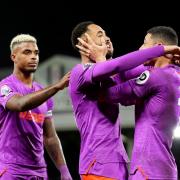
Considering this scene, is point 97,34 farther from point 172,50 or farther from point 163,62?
point 172,50

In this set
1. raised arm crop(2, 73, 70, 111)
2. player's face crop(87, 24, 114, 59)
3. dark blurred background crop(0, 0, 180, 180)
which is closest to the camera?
player's face crop(87, 24, 114, 59)

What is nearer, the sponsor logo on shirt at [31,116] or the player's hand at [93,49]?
the player's hand at [93,49]

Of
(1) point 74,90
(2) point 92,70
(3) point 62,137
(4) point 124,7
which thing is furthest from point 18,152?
(4) point 124,7

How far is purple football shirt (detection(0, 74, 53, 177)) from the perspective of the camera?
387 cm

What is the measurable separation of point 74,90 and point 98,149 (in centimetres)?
40

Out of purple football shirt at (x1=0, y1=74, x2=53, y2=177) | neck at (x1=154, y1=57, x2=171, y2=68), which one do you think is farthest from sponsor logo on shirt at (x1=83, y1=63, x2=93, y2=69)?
purple football shirt at (x1=0, y1=74, x2=53, y2=177)

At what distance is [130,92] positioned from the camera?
9.97 feet

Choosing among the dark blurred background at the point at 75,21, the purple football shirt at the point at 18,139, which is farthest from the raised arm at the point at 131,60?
the dark blurred background at the point at 75,21

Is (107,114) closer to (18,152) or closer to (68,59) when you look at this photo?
(18,152)

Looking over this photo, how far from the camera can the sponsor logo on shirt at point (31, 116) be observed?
3.94 metres

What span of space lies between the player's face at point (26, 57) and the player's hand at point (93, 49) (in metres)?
0.93

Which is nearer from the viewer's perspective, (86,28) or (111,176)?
(111,176)

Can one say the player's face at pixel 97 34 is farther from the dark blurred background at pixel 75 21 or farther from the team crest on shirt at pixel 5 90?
the dark blurred background at pixel 75 21

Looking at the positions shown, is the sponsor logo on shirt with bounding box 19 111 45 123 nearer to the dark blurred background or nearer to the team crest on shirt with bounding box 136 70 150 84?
the team crest on shirt with bounding box 136 70 150 84
